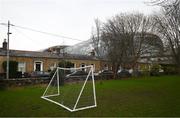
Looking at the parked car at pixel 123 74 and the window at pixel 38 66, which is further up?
the window at pixel 38 66

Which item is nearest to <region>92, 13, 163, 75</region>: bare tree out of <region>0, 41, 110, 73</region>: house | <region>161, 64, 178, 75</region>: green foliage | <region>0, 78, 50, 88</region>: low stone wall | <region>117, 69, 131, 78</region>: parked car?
<region>117, 69, 131, 78</region>: parked car

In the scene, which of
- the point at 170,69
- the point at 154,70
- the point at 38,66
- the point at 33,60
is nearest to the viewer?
the point at 33,60

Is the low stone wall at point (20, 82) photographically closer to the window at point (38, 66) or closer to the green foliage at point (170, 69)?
the window at point (38, 66)

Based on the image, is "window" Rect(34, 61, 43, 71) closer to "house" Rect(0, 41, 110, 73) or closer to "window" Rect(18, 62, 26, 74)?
"house" Rect(0, 41, 110, 73)

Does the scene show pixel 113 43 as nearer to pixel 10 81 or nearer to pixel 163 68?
pixel 10 81

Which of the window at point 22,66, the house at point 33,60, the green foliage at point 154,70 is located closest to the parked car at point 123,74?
the house at point 33,60

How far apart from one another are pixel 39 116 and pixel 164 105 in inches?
219

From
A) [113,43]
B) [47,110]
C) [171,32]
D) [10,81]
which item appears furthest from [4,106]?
[171,32]

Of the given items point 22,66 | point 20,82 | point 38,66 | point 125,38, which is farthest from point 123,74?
point 20,82

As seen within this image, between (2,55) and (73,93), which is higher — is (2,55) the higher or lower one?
the higher one

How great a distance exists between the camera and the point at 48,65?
32094 mm

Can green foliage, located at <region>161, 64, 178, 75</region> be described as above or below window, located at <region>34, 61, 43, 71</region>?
below

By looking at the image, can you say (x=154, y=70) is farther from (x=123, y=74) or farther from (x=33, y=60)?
(x=33, y=60)

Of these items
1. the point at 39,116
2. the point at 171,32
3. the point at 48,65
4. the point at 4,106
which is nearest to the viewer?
the point at 39,116
